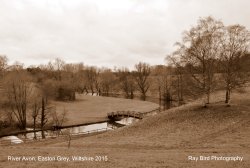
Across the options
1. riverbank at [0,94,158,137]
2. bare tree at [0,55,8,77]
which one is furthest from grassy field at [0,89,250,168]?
bare tree at [0,55,8,77]

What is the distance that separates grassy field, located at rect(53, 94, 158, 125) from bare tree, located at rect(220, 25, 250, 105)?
1236 inches

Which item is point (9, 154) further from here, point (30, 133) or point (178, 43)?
point (30, 133)

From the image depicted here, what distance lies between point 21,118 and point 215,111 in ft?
111

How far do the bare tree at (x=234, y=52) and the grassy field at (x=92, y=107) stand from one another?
31.4 m

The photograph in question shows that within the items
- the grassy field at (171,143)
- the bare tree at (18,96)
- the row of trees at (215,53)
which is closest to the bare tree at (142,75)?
the bare tree at (18,96)

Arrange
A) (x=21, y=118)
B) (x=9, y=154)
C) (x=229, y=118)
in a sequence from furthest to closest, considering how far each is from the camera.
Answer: (x=21, y=118) < (x=229, y=118) < (x=9, y=154)

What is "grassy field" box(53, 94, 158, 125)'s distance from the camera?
62056 mm

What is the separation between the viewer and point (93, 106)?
77.6 meters

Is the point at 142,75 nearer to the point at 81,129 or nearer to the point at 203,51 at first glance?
the point at 81,129

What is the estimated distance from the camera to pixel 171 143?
24422 mm

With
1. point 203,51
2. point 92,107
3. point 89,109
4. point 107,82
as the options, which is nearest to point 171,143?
point 203,51

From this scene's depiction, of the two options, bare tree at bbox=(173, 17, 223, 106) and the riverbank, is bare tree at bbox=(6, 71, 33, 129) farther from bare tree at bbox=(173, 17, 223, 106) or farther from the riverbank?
bare tree at bbox=(173, 17, 223, 106)

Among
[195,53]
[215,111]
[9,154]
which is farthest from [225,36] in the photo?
[9,154]

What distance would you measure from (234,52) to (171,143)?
672 inches
